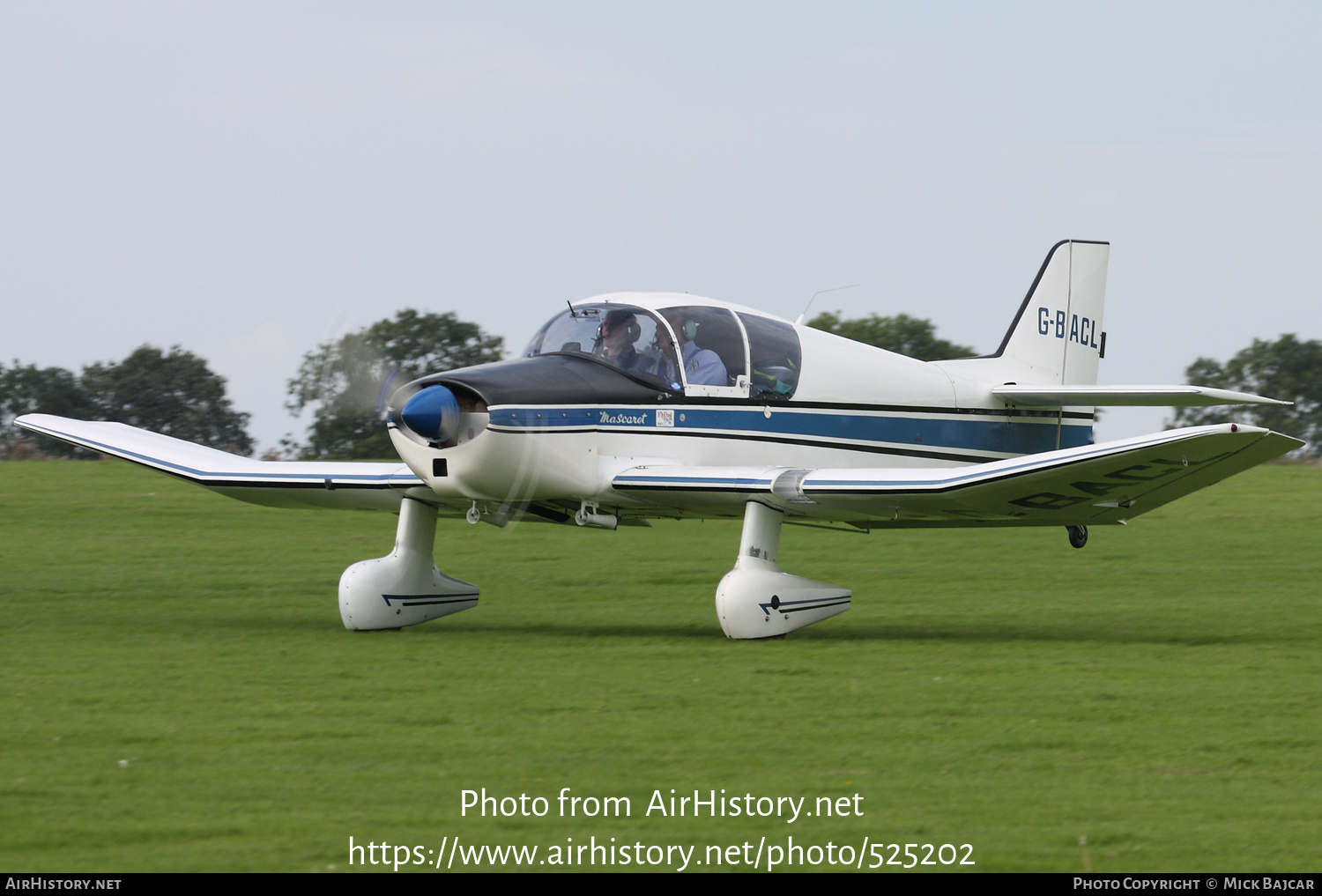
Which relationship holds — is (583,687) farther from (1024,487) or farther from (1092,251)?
(1092,251)

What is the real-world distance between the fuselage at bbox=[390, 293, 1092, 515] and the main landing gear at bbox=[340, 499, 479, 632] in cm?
131

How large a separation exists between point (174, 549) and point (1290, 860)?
56.6 ft

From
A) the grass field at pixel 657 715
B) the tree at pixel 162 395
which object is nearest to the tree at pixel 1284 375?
the tree at pixel 162 395

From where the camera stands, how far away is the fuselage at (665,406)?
40.2 ft

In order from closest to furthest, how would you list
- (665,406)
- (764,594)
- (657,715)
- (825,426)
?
(657,715) → (764,594) → (665,406) → (825,426)

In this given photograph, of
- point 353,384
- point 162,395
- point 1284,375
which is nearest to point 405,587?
point 353,384

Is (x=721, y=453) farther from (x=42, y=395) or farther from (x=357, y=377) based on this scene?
(x=42, y=395)

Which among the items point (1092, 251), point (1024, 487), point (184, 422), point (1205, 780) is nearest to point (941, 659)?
point (1024, 487)

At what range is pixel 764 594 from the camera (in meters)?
12.4

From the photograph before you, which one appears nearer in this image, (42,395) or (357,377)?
(357,377)

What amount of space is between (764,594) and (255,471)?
551 centimetres

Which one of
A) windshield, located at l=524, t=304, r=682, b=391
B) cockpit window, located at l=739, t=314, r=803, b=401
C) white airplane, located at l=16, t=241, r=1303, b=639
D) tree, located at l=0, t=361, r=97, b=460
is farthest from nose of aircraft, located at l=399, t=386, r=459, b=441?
tree, located at l=0, t=361, r=97, b=460

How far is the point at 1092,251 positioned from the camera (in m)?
17.8

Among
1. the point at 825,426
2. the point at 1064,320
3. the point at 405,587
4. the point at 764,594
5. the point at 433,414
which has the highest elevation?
the point at 1064,320
